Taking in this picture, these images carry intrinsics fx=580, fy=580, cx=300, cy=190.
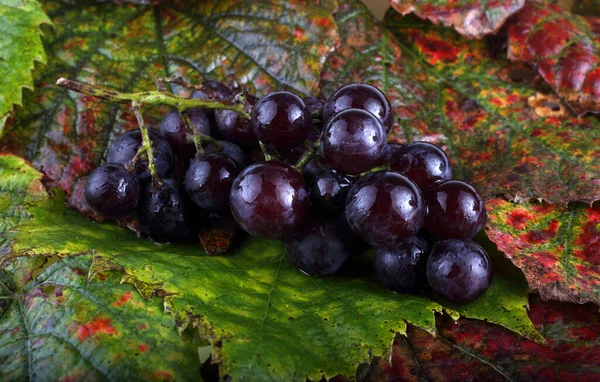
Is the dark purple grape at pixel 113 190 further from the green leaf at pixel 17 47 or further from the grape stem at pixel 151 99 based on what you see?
the green leaf at pixel 17 47

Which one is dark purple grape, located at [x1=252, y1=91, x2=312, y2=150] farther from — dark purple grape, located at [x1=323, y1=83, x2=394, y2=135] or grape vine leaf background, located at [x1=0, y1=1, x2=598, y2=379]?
grape vine leaf background, located at [x1=0, y1=1, x2=598, y2=379]

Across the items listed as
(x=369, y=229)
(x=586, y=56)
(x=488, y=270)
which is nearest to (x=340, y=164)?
(x=369, y=229)

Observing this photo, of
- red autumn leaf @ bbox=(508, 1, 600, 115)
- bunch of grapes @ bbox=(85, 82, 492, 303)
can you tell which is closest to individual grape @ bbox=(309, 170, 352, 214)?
bunch of grapes @ bbox=(85, 82, 492, 303)

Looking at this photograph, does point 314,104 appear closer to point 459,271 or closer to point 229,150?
point 229,150

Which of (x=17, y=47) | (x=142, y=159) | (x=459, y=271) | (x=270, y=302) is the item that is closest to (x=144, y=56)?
(x=17, y=47)

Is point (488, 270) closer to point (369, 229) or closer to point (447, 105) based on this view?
point (369, 229)

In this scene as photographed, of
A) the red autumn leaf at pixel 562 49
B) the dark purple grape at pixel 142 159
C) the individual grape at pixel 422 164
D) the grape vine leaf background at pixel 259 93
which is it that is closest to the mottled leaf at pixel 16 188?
the grape vine leaf background at pixel 259 93
